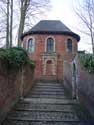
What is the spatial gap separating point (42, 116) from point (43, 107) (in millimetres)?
1084

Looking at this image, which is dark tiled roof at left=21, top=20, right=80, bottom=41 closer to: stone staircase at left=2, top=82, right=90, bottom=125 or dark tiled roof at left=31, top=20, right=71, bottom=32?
dark tiled roof at left=31, top=20, right=71, bottom=32

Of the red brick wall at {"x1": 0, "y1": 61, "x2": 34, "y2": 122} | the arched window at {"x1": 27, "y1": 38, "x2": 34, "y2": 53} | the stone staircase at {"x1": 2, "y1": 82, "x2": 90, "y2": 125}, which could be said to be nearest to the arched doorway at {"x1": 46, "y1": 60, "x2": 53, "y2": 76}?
the arched window at {"x1": 27, "y1": 38, "x2": 34, "y2": 53}

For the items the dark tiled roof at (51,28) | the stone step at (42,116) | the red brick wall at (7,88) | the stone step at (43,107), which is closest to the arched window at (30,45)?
the dark tiled roof at (51,28)

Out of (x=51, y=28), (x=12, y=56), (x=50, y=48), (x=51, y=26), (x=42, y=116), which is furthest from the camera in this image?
(x=51, y=26)

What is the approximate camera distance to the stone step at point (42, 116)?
9.36 meters

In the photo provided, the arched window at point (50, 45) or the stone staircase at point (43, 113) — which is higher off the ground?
the arched window at point (50, 45)

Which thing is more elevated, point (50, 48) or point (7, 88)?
point (50, 48)

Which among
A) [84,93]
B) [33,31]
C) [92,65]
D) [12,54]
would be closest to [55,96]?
[84,93]

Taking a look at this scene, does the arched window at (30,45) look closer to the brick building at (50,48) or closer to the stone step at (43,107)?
the brick building at (50,48)

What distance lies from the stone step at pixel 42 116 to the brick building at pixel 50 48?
16.3 meters

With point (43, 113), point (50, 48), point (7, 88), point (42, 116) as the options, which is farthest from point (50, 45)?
point (7, 88)

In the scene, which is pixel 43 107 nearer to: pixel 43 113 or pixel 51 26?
pixel 43 113

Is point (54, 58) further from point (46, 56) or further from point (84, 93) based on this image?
point (84, 93)

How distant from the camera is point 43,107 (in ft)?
35.5
